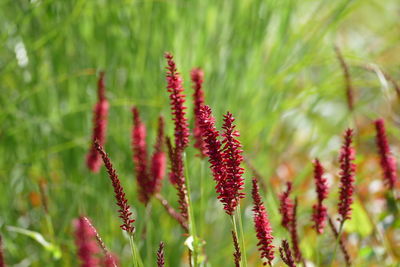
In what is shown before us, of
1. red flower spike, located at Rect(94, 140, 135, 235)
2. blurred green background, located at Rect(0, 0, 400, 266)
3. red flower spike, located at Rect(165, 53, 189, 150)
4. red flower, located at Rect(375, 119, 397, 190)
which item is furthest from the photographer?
blurred green background, located at Rect(0, 0, 400, 266)

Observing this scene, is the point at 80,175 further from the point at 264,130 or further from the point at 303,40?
the point at 303,40

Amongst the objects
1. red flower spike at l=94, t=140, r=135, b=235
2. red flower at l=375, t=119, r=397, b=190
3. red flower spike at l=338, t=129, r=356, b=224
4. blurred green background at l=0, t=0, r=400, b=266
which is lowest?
red flower spike at l=94, t=140, r=135, b=235

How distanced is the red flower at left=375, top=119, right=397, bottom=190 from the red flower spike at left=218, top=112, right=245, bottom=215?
1.76 ft

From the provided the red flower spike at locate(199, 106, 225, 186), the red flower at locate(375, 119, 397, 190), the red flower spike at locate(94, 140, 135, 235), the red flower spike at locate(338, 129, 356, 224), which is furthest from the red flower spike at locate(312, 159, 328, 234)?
the red flower spike at locate(94, 140, 135, 235)

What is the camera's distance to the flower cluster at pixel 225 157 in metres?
0.98

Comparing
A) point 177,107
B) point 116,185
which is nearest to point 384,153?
point 177,107

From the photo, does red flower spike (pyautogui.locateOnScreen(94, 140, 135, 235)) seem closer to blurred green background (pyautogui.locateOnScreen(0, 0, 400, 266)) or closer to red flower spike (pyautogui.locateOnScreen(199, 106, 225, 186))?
red flower spike (pyautogui.locateOnScreen(199, 106, 225, 186))

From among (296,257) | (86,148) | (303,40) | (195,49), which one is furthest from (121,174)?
(296,257)

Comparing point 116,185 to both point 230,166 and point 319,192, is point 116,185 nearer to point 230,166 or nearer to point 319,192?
point 230,166

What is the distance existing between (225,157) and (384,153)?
607 millimetres

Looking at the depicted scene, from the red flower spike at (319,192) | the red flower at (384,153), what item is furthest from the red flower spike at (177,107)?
the red flower at (384,153)

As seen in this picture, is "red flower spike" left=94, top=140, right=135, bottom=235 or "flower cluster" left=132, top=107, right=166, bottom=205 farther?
"flower cluster" left=132, top=107, right=166, bottom=205

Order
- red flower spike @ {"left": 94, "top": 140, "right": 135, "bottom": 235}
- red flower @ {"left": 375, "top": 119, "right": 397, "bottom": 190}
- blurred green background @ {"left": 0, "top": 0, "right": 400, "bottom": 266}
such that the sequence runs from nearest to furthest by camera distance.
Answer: red flower spike @ {"left": 94, "top": 140, "right": 135, "bottom": 235}, red flower @ {"left": 375, "top": 119, "right": 397, "bottom": 190}, blurred green background @ {"left": 0, "top": 0, "right": 400, "bottom": 266}

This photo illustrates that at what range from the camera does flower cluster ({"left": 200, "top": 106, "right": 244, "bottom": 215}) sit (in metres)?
0.98
